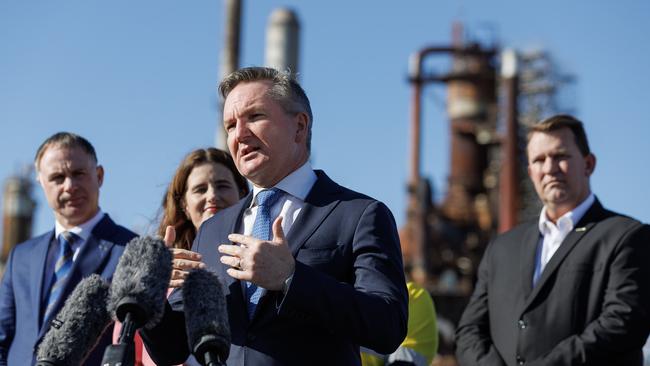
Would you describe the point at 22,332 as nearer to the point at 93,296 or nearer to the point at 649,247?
the point at 93,296

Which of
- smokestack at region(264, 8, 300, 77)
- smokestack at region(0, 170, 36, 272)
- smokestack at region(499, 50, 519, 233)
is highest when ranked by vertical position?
smokestack at region(264, 8, 300, 77)

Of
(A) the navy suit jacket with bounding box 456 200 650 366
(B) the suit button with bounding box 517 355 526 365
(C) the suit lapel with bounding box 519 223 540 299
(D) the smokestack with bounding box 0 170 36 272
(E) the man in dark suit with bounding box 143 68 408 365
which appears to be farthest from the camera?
(D) the smokestack with bounding box 0 170 36 272

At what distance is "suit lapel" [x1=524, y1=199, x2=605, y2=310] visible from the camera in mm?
5121

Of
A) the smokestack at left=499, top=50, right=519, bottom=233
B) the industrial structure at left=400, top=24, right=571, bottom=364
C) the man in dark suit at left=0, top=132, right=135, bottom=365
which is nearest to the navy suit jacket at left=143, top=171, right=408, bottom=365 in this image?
the man in dark suit at left=0, top=132, right=135, bottom=365

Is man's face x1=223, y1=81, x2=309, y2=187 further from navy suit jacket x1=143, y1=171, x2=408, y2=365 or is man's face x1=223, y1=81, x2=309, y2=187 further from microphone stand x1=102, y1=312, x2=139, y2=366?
microphone stand x1=102, y1=312, x2=139, y2=366

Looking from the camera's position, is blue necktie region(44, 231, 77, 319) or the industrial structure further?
the industrial structure

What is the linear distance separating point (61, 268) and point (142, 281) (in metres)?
2.83

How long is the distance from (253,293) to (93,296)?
0.57 m

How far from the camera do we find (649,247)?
201 inches

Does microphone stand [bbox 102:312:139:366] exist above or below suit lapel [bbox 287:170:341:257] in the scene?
below

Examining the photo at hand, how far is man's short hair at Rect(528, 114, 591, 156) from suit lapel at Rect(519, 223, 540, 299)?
0.51 m

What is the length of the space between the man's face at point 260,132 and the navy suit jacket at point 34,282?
2.05m

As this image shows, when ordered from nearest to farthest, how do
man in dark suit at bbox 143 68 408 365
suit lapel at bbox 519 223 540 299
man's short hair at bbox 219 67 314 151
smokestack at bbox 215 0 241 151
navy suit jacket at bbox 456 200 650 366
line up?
man in dark suit at bbox 143 68 408 365, man's short hair at bbox 219 67 314 151, navy suit jacket at bbox 456 200 650 366, suit lapel at bbox 519 223 540 299, smokestack at bbox 215 0 241 151

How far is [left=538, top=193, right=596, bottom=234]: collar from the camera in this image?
5301 millimetres
